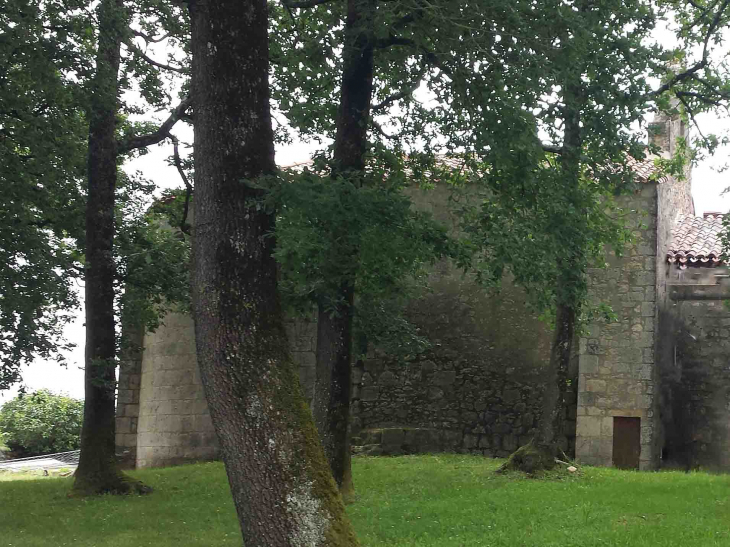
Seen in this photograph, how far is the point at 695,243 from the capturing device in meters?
19.1

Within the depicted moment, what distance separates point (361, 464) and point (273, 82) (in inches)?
298

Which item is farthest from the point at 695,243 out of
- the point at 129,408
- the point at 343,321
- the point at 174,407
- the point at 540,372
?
the point at 129,408

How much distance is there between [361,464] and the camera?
16375mm

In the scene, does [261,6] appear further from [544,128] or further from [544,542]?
[544,542]

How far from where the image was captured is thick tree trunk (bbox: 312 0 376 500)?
10.4m

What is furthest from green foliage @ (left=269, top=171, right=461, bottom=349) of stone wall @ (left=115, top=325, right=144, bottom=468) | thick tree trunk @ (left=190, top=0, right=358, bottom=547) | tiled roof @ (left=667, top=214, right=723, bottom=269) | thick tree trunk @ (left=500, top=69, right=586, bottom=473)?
stone wall @ (left=115, top=325, right=144, bottom=468)

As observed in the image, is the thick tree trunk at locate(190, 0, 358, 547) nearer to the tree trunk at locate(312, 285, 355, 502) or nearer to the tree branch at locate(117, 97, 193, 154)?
the tree trunk at locate(312, 285, 355, 502)

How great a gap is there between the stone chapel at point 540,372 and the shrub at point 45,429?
10.8 metres

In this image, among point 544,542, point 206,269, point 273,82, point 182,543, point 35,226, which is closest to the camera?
point 206,269

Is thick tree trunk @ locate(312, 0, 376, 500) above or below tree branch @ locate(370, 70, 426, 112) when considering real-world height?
below

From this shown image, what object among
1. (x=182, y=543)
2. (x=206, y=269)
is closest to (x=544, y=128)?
(x=206, y=269)

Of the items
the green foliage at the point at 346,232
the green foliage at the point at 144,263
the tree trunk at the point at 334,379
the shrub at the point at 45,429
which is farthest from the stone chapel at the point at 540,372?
the shrub at the point at 45,429

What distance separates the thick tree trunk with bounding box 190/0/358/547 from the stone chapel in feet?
34.9

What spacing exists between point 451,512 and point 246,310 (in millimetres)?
5354
